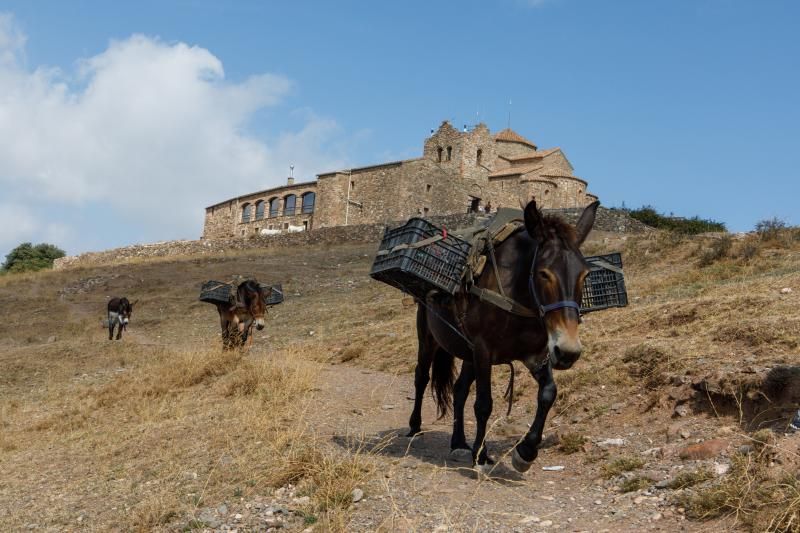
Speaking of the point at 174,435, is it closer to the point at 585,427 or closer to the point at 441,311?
the point at 441,311

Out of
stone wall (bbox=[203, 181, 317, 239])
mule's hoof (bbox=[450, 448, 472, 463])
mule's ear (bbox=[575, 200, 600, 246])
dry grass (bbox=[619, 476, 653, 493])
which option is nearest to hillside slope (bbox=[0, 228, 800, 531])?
dry grass (bbox=[619, 476, 653, 493])

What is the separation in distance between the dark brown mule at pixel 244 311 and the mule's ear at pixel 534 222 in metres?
9.92

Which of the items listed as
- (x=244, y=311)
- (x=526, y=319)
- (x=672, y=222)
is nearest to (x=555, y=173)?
(x=672, y=222)

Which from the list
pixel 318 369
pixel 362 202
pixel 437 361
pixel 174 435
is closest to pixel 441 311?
pixel 437 361

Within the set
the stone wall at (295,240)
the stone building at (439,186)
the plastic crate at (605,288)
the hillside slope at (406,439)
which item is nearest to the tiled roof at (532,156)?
the stone building at (439,186)

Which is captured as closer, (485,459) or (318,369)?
(485,459)

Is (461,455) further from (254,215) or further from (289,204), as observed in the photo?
(254,215)

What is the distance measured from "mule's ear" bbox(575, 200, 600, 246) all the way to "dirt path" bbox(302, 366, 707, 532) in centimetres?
192

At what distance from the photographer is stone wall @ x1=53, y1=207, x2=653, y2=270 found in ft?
121

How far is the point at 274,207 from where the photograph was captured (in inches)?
2606

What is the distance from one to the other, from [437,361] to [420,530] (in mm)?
3422

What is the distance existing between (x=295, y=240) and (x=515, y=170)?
779 inches

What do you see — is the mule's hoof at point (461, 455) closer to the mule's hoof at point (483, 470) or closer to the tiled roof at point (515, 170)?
the mule's hoof at point (483, 470)

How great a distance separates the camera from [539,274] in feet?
19.3
